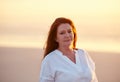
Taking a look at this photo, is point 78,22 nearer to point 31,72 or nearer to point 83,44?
point 83,44

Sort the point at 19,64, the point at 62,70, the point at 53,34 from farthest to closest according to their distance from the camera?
the point at 19,64
the point at 53,34
the point at 62,70

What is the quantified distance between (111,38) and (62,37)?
61.7 inches

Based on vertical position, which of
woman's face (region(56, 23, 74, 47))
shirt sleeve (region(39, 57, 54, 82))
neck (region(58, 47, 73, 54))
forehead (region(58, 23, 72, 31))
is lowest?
shirt sleeve (region(39, 57, 54, 82))

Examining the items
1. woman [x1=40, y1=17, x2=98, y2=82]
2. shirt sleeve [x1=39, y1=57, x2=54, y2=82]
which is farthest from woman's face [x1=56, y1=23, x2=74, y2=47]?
shirt sleeve [x1=39, y1=57, x2=54, y2=82]

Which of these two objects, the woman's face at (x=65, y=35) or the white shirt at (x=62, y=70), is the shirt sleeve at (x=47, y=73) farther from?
the woman's face at (x=65, y=35)

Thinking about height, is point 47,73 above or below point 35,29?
below

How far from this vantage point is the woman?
1875 millimetres

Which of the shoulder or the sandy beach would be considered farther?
the sandy beach

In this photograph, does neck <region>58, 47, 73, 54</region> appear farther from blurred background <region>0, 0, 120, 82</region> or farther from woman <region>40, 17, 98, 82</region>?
blurred background <region>0, 0, 120, 82</region>

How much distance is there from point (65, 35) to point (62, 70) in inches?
9.3

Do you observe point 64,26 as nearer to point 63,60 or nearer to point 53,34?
point 53,34

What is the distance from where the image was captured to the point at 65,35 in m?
1.95

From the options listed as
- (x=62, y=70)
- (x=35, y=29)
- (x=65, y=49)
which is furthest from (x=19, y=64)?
(x=62, y=70)

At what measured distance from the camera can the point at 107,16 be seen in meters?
3.36
